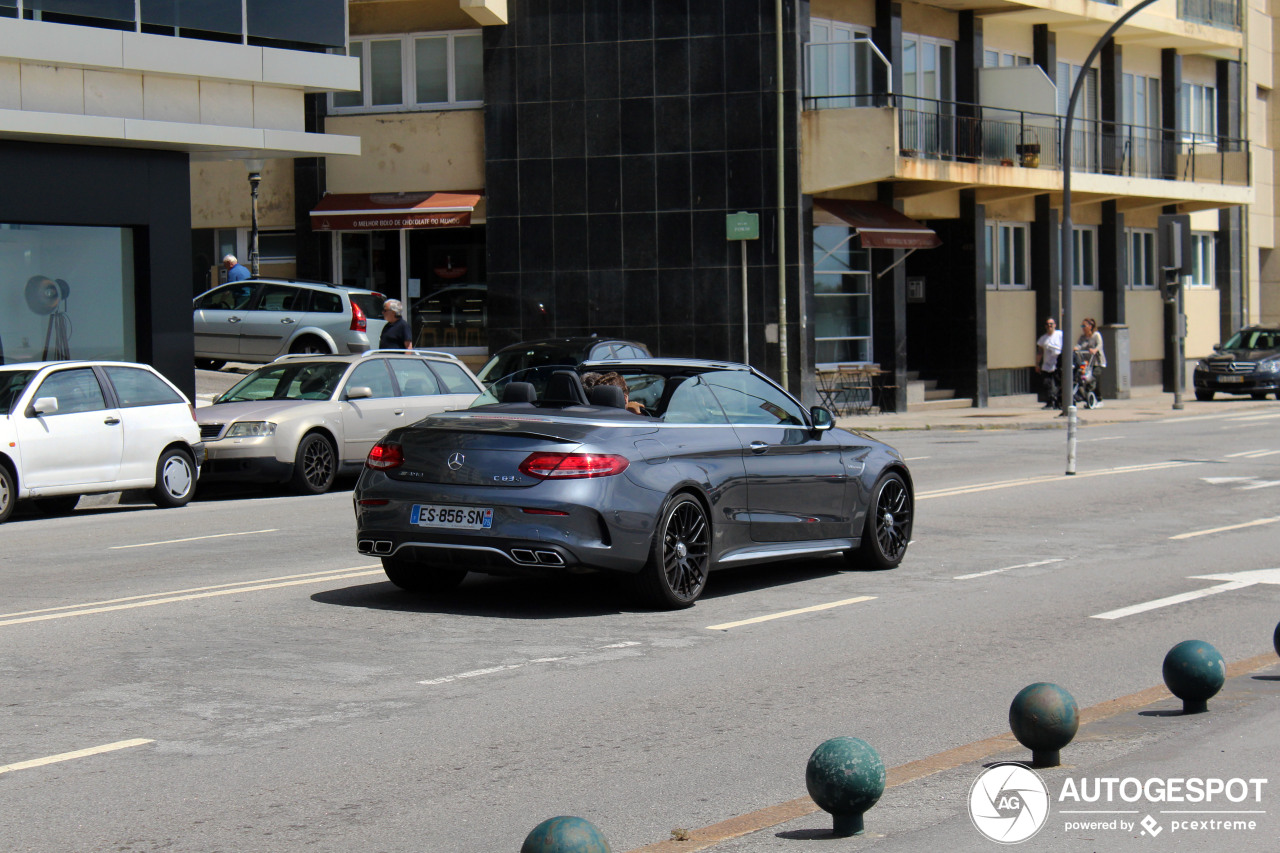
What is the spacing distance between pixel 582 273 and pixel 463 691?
2419cm

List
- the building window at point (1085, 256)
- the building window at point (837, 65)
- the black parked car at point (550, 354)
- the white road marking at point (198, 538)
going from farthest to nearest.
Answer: the building window at point (1085, 256) → the building window at point (837, 65) → the black parked car at point (550, 354) → the white road marking at point (198, 538)

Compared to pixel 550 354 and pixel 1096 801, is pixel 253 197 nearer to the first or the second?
pixel 550 354

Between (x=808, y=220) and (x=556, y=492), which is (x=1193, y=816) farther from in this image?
(x=808, y=220)

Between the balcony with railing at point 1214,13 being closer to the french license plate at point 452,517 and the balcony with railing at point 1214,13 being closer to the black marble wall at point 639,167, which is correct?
the black marble wall at point 639,167

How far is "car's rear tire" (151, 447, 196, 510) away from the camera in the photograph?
16312 millimetres

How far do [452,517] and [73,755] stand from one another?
10.7 ft

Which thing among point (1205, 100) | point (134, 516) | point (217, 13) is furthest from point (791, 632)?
point (1205, 100)

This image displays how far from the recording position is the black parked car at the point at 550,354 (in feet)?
67.9

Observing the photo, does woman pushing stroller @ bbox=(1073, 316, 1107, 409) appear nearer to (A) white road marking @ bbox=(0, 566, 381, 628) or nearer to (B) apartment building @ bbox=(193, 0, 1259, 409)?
(B) apartment building @ bbox=(193, 0, 1259, 409)

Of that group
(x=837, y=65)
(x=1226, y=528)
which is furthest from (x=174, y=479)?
(x=837, y=65)

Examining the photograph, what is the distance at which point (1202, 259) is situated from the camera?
46688mm

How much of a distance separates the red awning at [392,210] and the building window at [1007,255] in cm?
1279

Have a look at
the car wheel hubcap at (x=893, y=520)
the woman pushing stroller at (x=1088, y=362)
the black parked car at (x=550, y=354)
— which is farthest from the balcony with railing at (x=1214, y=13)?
the car wheel hubcap at (x=893, y=520)

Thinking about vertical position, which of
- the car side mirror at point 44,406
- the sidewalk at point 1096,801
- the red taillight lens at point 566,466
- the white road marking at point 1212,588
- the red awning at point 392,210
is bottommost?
the white road marking at point 1212,588
